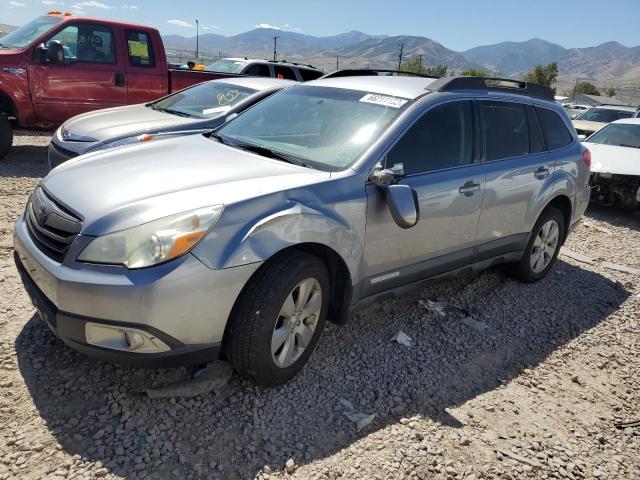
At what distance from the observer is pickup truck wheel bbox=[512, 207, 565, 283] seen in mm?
4676

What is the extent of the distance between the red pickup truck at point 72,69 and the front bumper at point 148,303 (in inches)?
233

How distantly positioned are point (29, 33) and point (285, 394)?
24.5ft

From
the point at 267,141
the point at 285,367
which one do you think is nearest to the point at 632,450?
the point at 285,367

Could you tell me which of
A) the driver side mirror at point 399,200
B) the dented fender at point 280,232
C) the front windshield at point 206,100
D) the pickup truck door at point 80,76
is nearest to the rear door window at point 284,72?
the pickup truck door at point 80,76

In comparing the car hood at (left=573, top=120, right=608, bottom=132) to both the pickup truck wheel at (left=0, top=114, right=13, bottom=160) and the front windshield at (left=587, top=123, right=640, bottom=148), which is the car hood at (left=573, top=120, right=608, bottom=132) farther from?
the pickup truck wheel at (left=0, top=114, right=13, bottom=160)

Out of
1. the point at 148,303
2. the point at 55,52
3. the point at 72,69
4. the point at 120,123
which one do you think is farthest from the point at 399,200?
the point at 72,69

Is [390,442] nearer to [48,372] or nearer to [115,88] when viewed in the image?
[48,372]

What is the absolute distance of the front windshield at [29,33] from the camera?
7.54m

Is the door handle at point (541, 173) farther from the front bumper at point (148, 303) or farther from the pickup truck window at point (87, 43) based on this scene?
the pickup truck window at point (87, 43)

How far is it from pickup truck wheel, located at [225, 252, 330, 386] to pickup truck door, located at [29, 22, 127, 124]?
21.1 feet

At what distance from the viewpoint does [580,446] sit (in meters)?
2.84

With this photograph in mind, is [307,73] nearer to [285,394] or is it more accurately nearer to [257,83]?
[257,83]

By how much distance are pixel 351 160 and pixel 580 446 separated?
2.04 m

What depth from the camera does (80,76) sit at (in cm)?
770
